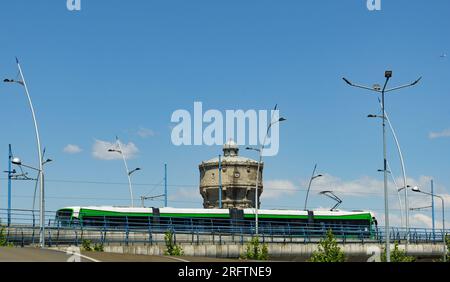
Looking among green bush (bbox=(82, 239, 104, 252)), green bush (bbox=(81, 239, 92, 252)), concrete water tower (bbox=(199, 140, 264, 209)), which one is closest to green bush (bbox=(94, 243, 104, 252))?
green bush (bbox=(82, 239, 104, 252))

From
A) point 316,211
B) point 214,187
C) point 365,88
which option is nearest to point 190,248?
point 365,88

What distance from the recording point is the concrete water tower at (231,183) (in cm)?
9288

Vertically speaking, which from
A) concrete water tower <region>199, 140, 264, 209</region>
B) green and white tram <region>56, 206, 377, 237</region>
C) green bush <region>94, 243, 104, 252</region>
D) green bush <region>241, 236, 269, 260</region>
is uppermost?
concrete water tower <region>199, 140, 264, 209</region>

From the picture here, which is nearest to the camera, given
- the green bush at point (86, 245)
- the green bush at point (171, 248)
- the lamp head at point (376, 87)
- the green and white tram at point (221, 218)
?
the lamp head at point (376, 87)

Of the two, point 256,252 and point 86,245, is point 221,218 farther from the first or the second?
point 86,245

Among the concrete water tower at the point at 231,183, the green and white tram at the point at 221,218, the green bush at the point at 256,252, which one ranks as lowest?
the green bush at the point at 256,252

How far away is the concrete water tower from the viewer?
9288 centimetres

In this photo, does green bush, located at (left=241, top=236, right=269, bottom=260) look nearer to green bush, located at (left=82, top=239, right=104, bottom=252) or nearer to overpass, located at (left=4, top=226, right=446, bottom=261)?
overpass, located at (left=4, top=226, right=446, bottom=261)

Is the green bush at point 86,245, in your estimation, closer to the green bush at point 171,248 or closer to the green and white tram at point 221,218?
the green bush at point 171,248

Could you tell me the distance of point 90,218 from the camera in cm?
5388

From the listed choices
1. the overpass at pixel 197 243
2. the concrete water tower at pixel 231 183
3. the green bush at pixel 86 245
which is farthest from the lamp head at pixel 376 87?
the concrete water tower at pixel 231 183

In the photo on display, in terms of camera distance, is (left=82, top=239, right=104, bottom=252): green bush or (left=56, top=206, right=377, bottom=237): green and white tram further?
(left=56, top=206, right=377, bottom=237): green and white tram

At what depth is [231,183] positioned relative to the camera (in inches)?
3684

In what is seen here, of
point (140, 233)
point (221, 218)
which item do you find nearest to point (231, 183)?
point (221, 218)
